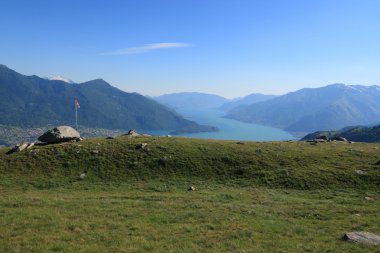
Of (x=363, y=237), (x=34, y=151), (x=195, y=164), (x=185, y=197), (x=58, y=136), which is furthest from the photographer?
(x=58, y=136)

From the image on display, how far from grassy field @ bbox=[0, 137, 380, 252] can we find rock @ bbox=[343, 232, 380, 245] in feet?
2.14

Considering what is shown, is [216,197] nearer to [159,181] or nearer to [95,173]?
[159,181]

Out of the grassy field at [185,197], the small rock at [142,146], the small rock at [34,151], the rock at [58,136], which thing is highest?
the rock at [58,136]

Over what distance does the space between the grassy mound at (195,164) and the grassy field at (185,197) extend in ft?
0.43

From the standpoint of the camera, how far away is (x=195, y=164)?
4269 centimetres

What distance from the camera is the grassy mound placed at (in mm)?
37281

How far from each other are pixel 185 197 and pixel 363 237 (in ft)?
51.6

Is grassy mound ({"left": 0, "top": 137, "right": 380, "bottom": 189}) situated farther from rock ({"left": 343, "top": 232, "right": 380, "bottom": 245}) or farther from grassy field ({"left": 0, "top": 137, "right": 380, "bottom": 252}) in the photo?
rock ({"left": 343, "top": 232, "right": 380, "bottom": 245})

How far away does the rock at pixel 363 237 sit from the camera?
1761 cm

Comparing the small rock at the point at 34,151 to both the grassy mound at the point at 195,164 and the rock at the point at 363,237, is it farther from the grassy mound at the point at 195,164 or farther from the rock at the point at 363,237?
the rock at the point at 363,237

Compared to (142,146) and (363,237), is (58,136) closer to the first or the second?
(142,146)

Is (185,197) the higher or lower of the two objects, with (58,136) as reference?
lower

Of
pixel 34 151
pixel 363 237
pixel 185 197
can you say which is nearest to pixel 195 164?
pixel 185 197

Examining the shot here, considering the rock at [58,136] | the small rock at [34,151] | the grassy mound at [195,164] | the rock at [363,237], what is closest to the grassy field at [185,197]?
the grassy mound at [195,164]
